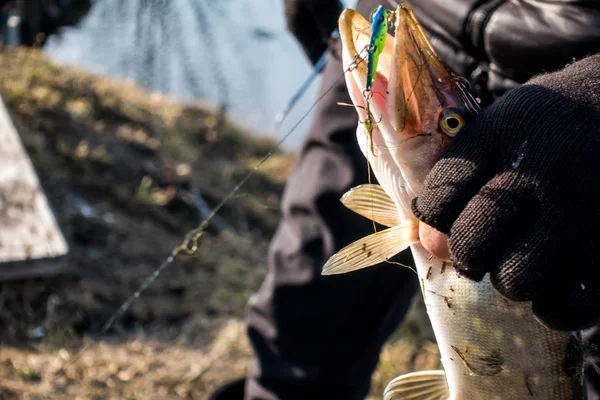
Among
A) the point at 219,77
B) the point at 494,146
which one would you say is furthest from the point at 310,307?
the point at 219,77

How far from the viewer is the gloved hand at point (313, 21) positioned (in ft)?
7.72

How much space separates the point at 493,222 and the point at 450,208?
9cm

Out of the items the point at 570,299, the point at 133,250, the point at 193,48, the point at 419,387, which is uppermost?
the point at 570,299

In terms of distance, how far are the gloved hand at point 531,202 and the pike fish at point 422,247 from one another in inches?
3.8

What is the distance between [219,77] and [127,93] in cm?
81

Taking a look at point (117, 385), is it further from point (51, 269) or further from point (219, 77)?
point (219, 77)

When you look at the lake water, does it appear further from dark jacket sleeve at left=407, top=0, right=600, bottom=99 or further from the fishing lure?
the fishing lure

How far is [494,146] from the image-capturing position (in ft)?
4.32

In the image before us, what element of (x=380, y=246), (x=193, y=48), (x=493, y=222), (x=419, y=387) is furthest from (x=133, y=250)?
(x=493, y=222)

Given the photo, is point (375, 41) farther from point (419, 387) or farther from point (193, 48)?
point (193, 48)

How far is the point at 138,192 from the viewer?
4.28 metres

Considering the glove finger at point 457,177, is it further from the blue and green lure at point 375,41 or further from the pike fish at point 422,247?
the blue and green lure at point 375,41

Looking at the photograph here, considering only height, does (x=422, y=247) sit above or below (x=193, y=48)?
above

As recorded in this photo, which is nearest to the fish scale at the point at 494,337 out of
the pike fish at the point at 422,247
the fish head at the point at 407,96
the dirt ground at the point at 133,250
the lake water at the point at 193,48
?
the pike fish at the point at 422,247
